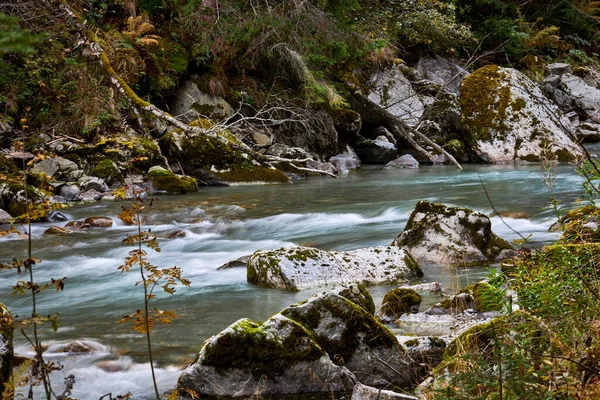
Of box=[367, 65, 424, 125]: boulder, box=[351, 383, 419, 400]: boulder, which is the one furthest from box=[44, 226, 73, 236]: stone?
box=[367, 65, 424, 125]: boulder

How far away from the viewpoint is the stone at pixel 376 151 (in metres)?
19.5

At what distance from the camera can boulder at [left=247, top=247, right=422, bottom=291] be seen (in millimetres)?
6391

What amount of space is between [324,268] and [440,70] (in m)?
18.7

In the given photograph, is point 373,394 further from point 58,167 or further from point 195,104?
point 195,104

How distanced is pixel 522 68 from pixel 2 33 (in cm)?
2590

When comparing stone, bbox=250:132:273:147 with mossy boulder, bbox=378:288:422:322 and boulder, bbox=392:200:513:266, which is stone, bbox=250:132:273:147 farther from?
mossy boulder, bbox=378:288:422:322

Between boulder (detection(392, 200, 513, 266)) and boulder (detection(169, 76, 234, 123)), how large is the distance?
1046cm

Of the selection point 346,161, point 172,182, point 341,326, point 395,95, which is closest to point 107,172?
point 172,182

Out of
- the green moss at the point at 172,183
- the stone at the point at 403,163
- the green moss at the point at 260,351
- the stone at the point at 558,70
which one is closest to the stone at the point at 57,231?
the green moss at the point at 172,183

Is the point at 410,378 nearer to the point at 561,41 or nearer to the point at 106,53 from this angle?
the point at 106,53

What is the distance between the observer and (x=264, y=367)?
148 inches

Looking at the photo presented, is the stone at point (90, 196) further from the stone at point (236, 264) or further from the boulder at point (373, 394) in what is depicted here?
the boulder at point (373, 394)

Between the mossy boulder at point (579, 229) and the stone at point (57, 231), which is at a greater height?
the mossy boulder at point (579, 229)

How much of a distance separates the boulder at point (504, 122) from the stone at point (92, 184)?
1054 cm
